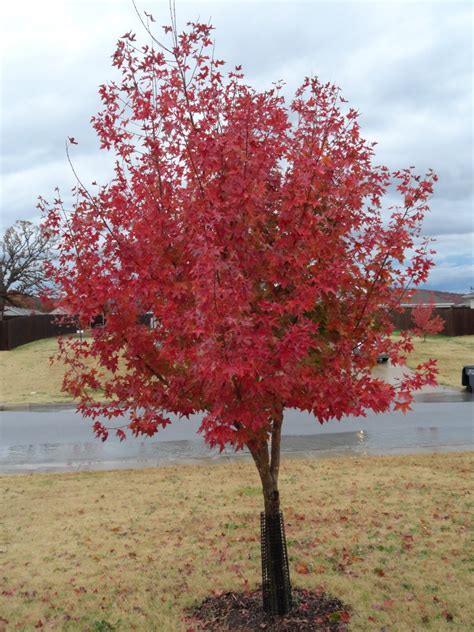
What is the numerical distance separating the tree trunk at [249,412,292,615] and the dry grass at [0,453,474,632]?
1.93 ft

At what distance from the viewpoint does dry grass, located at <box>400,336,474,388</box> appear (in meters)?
21.7

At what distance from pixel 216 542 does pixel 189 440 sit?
583cm

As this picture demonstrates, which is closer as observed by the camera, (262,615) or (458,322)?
(262,615)

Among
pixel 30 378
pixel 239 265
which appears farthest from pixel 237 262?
pixel 30 378

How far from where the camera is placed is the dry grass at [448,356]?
21.7m

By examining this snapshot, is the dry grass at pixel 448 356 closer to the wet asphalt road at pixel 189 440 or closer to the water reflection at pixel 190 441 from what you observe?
the wet asphalt road at pixel 189 440

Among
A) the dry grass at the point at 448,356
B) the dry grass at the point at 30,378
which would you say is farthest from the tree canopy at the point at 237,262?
the dry grass at the point at 448,356

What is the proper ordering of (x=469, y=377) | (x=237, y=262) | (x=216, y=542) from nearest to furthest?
1. (x=237, y=262)
2. (x=216, y=542)
3. (x=469, y=377)

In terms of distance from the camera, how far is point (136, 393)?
4590mm

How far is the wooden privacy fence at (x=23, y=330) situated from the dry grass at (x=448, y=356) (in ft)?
54.0

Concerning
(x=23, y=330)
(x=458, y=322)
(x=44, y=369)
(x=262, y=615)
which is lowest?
(x=262, y=615)

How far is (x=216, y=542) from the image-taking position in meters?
6.48

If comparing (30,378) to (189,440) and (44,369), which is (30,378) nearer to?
(44,369)

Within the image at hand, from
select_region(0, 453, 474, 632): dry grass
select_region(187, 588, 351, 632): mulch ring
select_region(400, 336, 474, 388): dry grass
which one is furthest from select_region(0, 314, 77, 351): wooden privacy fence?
select_region(187, 588, 351, 632): mulch ring
